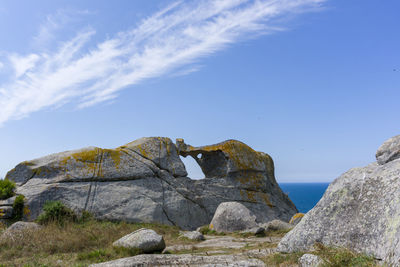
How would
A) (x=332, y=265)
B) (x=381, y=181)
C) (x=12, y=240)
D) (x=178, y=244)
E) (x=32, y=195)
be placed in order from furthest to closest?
(x=32, y=195)
(x=178, y=244)
(x=12, y=240)
(x=381, y=181)
(x=332, y=265)

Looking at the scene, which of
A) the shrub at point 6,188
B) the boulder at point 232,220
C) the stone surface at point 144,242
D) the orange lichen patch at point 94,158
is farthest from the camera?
the orange lichen patch at point 94,158

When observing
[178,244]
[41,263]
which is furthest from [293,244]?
[41,263]

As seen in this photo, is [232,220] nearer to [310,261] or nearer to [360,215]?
[360,215]

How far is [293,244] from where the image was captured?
8562 mm

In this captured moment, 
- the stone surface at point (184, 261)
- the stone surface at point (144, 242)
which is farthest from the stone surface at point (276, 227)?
the stone surface at point (184, 261)

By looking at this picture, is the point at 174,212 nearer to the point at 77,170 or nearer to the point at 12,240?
the point at 77,170

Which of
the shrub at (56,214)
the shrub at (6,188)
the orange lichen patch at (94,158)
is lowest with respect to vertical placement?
the shrub at (56,214)

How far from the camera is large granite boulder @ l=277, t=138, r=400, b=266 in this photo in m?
6.95

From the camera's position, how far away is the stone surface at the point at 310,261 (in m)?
6.80

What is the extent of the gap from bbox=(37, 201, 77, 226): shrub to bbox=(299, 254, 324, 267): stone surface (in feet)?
40.9

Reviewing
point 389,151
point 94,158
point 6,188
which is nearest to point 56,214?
point 6,188

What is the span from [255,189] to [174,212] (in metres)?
6.63

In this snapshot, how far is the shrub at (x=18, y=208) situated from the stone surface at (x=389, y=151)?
16.5 m

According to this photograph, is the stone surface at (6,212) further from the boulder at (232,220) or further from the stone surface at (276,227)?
the stone surface at (276,227)
